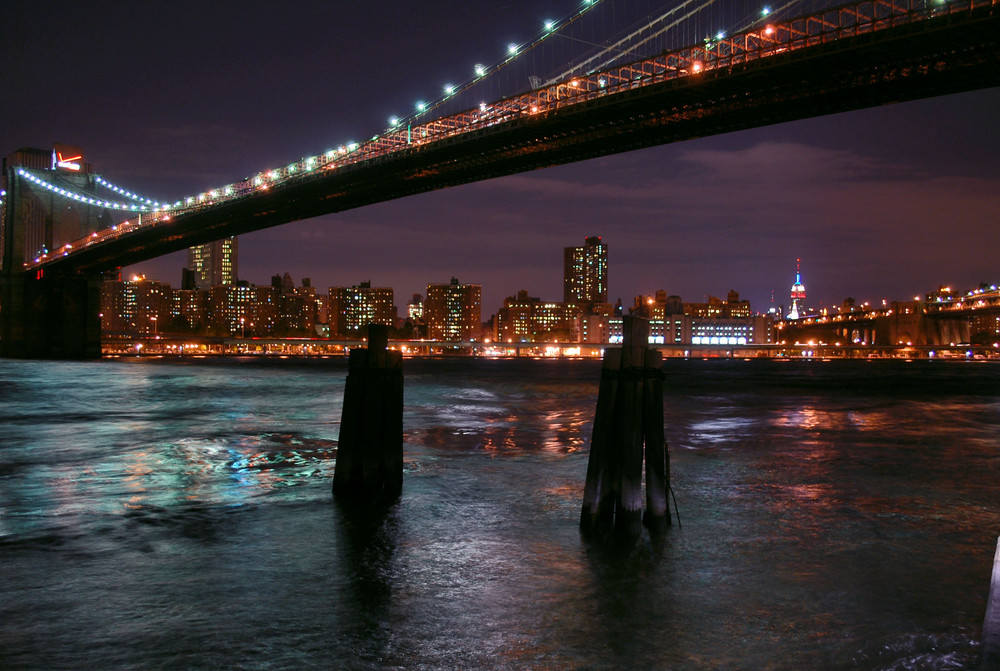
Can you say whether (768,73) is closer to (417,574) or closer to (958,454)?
(958,454)

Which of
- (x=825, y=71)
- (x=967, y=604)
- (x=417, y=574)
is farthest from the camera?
(x=825, y=71)

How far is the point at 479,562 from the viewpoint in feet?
24.9

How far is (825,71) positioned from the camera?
27.8 meters

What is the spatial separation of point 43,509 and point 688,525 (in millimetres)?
7936

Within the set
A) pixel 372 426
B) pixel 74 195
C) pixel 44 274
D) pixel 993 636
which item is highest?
pixel 74 195

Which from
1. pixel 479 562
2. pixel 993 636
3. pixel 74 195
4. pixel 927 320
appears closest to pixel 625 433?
pixel 479 562

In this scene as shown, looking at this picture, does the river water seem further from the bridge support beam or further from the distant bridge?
the distant bridge

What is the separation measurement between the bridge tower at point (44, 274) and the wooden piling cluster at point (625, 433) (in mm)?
63091

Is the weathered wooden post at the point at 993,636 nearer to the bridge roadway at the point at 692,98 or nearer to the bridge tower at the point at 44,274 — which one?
the bridge roadway at the point at 692,98

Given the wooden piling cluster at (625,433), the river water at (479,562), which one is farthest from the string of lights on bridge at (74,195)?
the wooden piling cluster at (625,433)

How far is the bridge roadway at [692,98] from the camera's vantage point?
2538 cm

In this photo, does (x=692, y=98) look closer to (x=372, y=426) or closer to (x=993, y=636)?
(x=372, y=426)

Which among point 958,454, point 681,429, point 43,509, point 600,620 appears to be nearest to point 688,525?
point 600,620

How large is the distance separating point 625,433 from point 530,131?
101ft
